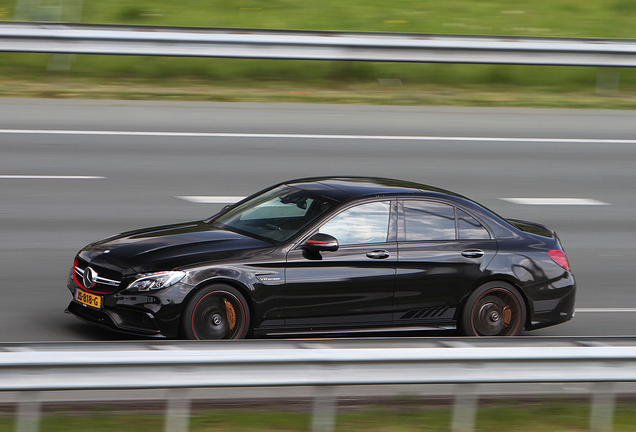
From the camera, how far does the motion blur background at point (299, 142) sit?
26.3 ft

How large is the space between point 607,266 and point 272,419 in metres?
6.11

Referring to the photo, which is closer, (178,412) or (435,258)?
(178,412)

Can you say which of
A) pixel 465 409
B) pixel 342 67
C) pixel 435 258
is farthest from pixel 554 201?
pixel 465 409

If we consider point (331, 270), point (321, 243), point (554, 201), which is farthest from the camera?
point (554, 201)

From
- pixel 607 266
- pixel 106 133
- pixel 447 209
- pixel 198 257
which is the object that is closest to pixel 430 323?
pixel 447 209

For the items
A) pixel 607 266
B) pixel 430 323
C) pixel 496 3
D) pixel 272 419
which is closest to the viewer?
pixel 272 419

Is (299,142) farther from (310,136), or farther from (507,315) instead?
(507,315)

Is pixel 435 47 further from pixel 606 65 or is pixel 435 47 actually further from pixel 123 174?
pixel 123 174

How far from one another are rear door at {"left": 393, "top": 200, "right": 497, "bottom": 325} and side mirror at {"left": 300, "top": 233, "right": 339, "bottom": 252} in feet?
2.22

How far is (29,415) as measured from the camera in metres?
5.12

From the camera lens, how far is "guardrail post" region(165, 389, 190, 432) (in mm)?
5152

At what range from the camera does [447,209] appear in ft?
26.9

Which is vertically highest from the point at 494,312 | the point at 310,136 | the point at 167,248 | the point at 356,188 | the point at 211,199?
the point at 310,136

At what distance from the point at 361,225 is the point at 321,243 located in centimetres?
56
